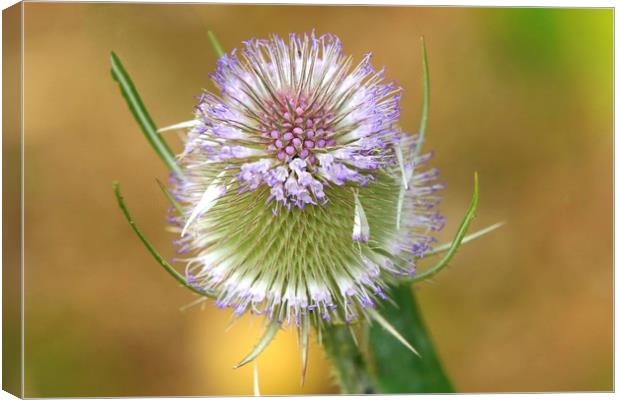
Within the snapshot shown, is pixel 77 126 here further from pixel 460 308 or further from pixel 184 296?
pixel 460 308

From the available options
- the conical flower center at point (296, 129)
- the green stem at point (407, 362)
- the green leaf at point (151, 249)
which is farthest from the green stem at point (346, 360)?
the conical flower center at point (296, 129)

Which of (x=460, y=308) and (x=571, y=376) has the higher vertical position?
(x=460, y=308)

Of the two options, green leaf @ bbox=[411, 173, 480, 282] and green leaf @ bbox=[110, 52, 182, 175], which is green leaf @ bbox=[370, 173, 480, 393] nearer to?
green leaf @ bbox=[411, 173, 480, 282]

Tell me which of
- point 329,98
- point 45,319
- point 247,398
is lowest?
point 247,398

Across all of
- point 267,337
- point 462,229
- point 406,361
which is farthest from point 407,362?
point 462,229

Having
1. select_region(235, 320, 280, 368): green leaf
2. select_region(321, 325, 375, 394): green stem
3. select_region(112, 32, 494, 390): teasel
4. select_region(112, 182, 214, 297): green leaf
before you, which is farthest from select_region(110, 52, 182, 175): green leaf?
select_region(321, 325, 375, 394): green stem

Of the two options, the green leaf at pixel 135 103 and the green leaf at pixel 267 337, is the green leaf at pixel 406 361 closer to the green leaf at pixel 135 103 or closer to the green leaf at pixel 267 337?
the green leaf at pixel 267 337

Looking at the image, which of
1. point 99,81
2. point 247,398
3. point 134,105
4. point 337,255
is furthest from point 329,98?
point 99,81
